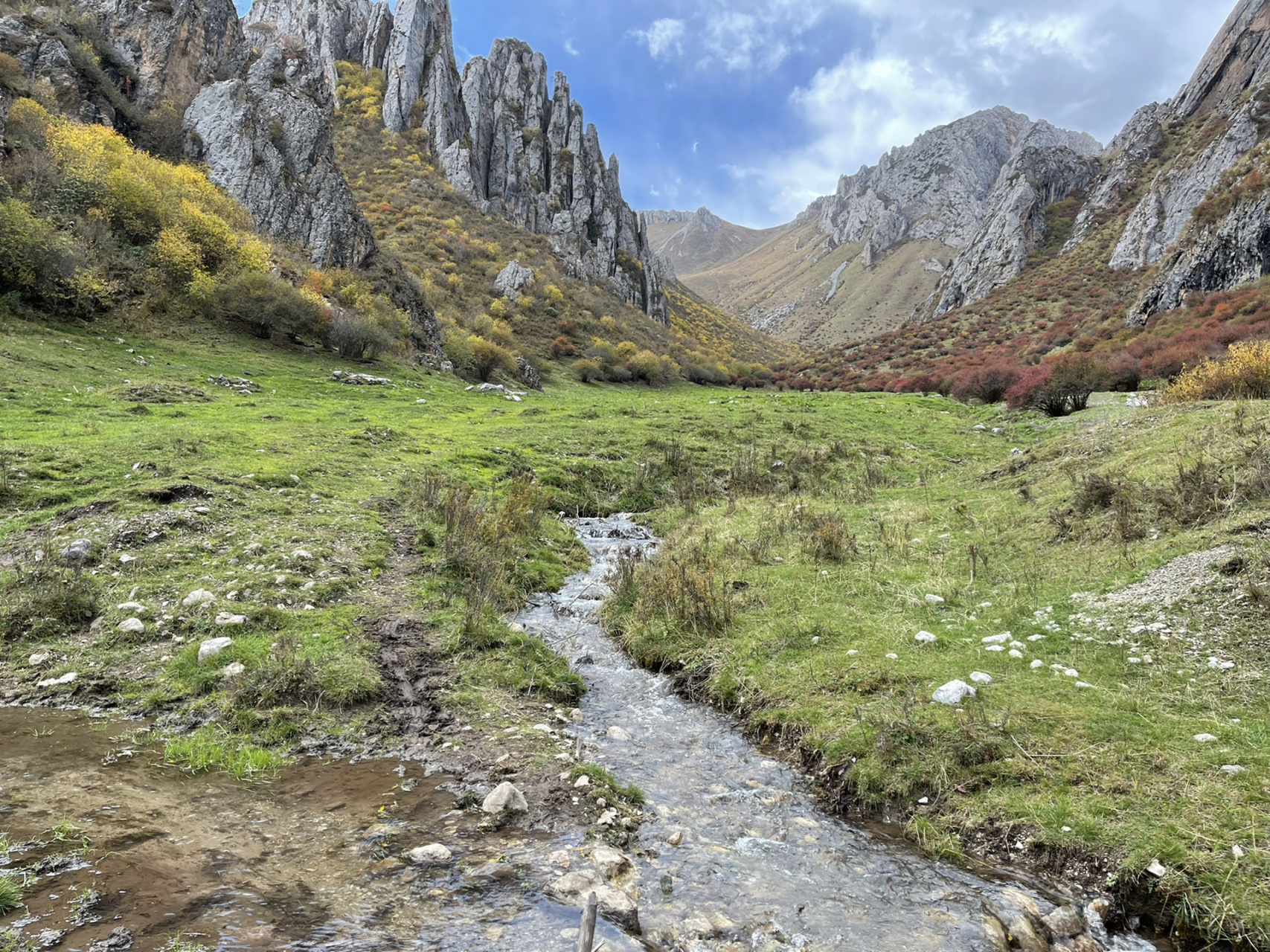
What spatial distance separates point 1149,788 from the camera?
5.22m

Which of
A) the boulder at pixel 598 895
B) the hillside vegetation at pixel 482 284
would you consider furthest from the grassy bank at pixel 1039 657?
the hillside vegetation at pixel 482 284

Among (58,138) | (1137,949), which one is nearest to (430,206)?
(58,138)

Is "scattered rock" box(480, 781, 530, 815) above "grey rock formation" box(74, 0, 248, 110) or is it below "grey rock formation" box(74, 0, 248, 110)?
below

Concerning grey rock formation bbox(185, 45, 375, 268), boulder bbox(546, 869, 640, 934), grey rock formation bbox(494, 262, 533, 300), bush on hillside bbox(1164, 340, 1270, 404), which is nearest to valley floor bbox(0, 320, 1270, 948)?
boulder bbox(546, 869, 640, 934)

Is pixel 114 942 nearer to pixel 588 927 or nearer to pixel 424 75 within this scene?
pixel 588 927

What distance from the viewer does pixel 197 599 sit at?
8.76 m

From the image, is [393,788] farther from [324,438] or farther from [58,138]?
[58,138]

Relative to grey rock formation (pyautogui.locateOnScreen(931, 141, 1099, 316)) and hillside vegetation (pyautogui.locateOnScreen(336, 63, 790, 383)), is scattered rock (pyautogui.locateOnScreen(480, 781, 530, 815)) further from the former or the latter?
grey rock formation (pyautogui.locateOnScreen(931, 141, 1099, 316))

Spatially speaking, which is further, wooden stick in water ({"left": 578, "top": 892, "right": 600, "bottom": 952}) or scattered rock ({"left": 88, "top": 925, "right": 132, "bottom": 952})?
scattered rock ({"left": 88, "top": 925, "right": 132, "bottom": 952})

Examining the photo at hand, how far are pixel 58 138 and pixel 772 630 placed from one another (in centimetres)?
4834

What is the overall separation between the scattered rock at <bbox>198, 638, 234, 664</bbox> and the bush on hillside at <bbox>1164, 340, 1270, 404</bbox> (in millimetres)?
23391

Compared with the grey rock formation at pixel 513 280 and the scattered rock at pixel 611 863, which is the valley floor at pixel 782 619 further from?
the grey rock formation at pixel 513 280

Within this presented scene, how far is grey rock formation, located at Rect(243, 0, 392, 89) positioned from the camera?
10000 cm

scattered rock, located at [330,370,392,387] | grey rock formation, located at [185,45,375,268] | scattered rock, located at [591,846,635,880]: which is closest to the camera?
scattered rock, located at [591,846,635,880]
